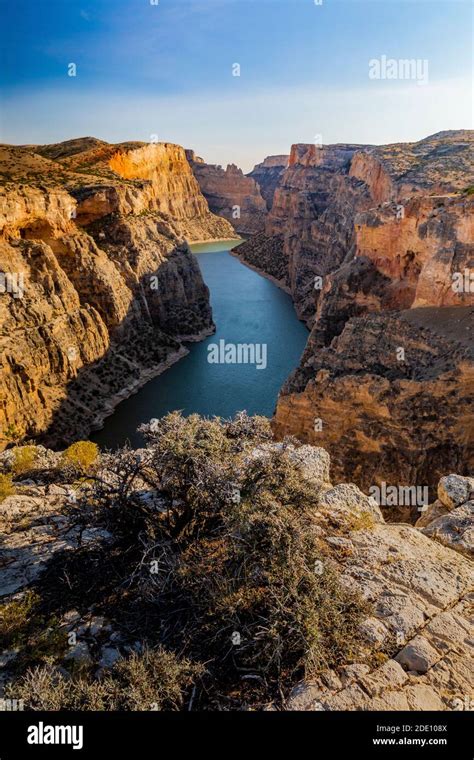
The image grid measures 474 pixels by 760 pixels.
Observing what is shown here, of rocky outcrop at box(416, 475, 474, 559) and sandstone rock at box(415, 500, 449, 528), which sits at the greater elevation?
rocky outcrop at box(416, 475, 474, 559)

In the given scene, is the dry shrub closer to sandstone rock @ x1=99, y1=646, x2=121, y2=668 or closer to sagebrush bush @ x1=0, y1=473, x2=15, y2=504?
sagebrush bush @ x1=0, y1=473, x2=15, y2=504

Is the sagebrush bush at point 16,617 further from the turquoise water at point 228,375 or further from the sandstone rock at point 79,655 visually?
the turquoise water at point 228,375

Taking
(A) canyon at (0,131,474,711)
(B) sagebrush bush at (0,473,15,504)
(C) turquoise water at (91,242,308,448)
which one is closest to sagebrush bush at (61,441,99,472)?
(A) canyon at (0,131,474,711)

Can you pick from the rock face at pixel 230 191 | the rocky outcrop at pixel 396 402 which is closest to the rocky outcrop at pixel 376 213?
the rocky outcrop at pixel 396 402
